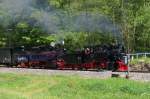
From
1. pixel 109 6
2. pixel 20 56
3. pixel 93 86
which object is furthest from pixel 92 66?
pixel 93 86

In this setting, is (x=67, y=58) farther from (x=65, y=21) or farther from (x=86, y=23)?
(x=65, y=21)

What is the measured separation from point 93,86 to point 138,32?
14194mm

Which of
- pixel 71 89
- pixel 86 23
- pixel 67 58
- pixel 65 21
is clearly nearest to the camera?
pixel 71 89

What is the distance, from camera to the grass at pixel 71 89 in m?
14.0

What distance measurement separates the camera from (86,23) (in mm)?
28219

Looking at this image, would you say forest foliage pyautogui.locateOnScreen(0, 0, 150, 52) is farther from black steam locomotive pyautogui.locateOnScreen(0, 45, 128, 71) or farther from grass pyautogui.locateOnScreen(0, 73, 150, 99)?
grass pyautogui.locateOnScreen(0, 73, 150, 99)

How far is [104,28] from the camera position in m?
29.7

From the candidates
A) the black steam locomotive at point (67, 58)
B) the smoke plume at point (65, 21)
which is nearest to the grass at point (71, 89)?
the black steam locomotive at point (67, 58)

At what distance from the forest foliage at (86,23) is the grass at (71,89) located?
8423 mm

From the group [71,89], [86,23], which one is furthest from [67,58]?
[71,89]

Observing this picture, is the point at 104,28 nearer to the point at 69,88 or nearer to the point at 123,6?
the point at 123,6

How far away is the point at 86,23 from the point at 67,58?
2.83 meters

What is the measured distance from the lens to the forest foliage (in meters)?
27.5

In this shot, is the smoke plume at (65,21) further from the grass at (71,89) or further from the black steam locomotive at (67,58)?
the grass at (71,89)
